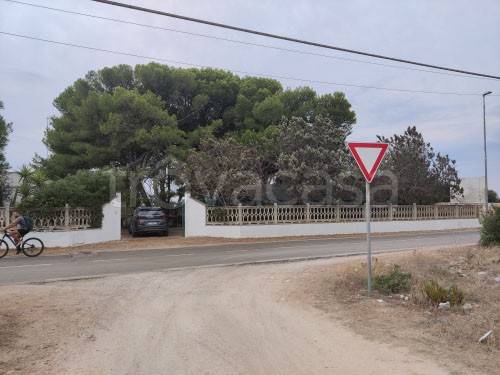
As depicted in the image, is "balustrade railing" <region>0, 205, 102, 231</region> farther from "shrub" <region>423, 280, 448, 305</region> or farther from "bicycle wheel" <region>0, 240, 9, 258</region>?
"shrub" <region>423, 280, 448, 305</region>

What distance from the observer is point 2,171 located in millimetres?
25750

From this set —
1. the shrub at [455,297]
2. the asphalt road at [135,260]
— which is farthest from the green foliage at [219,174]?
the shrub at [455,297]

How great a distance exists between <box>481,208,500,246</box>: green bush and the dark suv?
1424cm

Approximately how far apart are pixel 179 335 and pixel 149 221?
1745 centimetres

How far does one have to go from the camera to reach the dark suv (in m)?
22.8

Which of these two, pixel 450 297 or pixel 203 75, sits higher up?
pixel 203 75

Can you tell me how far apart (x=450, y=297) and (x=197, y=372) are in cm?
446

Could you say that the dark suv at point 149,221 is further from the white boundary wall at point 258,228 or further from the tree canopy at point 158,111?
the tree canopy at point 158,111

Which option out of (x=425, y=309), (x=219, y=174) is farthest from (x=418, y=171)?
(x=425, y=309)

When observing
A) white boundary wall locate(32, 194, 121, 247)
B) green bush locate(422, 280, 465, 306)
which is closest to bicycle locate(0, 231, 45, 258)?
white boundary wall locate(32, 194, 121, 247)

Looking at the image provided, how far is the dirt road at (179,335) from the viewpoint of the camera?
487cm

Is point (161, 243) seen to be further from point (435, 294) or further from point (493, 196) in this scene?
point (493, 196)

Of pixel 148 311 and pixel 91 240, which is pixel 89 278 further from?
pixel 91 240

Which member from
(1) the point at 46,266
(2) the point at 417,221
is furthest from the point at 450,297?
(2) the point at 417,221
